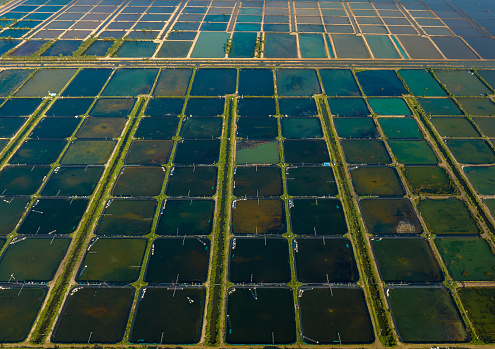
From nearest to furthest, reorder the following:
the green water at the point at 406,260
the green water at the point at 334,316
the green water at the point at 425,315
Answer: the green water at the point at 334,316 < the green water at the point at 425,315 < the green water at the point at 406,260

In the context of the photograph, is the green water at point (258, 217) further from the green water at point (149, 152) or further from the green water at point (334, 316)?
the green water at point (149, 152)

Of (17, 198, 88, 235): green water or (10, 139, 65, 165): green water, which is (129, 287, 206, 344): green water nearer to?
(17, 198, 88, 235): green water

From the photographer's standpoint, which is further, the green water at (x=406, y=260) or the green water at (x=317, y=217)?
the green water at (x=317, y=217)

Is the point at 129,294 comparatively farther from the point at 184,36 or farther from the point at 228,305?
the point at 184,36

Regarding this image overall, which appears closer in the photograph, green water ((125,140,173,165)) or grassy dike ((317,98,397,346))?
grassy dike ((317,98,397,346))

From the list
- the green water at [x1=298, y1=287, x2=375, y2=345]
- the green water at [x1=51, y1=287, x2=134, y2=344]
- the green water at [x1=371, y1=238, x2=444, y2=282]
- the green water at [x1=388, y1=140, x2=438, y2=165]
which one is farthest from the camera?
the green water at [x1=388, y1=140, x2=438, y2=165]

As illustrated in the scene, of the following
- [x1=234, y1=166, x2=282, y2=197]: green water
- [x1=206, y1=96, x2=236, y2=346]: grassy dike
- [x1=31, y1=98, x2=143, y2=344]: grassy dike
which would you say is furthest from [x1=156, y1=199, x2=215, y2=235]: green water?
[x1=31, y1=98, x2=143, y2=344]: grassy dike

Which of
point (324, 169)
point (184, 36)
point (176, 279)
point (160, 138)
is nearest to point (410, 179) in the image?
point (324, 169)

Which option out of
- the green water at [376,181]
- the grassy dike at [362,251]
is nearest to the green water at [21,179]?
the grassy dike at [362,251]
